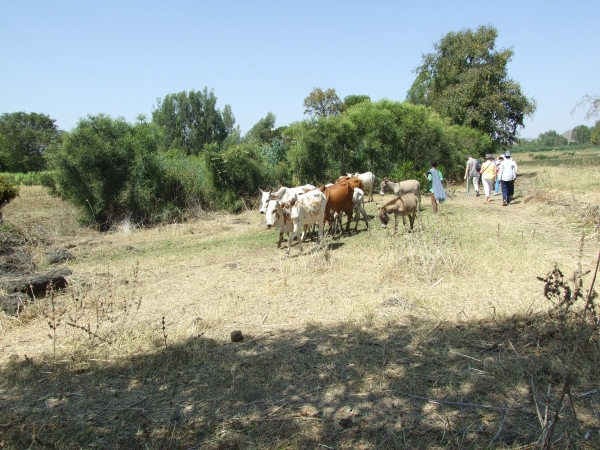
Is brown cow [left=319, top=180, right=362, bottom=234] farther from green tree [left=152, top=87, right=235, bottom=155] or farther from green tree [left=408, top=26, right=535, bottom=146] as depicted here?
green tree [left=152, top=87, right=235, bottom=155]

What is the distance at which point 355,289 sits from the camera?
739cm

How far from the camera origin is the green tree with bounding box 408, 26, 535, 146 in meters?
30.1

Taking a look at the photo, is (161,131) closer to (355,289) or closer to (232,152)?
(232,152)

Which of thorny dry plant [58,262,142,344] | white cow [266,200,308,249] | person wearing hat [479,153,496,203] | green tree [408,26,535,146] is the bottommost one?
thorny dry plant [58,262,142,344]

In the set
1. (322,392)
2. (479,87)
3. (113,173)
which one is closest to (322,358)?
(322,392)

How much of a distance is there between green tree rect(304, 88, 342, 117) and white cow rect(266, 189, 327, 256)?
3940 centimetres

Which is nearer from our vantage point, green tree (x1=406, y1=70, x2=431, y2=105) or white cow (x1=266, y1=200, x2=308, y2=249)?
white cow (x1=266, y1=200, x2=308, y2=249)

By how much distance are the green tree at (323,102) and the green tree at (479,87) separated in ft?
58.8

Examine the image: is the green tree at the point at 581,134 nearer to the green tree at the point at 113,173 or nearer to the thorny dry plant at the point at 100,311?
the green tree at the point at 113,173

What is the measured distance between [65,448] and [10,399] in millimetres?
1318

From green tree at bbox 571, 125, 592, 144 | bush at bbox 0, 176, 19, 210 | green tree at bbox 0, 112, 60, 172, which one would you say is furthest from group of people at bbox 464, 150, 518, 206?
green tree at bbox 571, 125, 592, 144

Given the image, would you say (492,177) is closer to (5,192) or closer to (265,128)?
(5,192)

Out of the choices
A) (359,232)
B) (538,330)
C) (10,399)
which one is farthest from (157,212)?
(538,330)

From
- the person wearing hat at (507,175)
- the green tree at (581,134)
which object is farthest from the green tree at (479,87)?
the green tree at (581,134)
